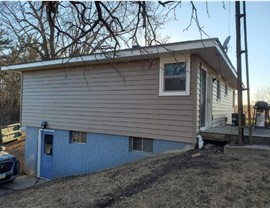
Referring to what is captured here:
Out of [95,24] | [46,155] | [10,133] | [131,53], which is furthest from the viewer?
[10,133]

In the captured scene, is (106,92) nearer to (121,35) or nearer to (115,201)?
(121,35)

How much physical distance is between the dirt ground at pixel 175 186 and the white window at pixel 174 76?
6.48ft

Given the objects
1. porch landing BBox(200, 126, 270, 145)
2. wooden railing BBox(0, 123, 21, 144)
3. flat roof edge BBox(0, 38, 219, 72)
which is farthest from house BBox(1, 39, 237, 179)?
wooden railing BBox(0, 123, 21, 144)

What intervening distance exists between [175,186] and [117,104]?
4.73 meters

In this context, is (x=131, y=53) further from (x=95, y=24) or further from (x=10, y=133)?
(x=10, y=133)

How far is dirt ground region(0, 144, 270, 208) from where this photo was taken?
4.03 meters

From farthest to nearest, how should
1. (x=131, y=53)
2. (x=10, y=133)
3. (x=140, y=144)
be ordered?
1. (x=10, y=133)
2. (x=140, y=144)
3. (x=131, y=53)

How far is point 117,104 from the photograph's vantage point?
8.82 metres

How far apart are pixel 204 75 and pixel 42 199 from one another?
611 cm

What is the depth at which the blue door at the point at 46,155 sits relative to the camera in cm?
1084

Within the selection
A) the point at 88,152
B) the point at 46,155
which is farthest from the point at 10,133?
the point at 88,152

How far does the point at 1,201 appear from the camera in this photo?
20.7 ft

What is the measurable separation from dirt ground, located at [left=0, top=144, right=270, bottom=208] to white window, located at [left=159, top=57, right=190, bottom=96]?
1.98m

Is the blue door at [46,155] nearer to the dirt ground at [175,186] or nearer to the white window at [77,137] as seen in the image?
the white window at [77,137]
